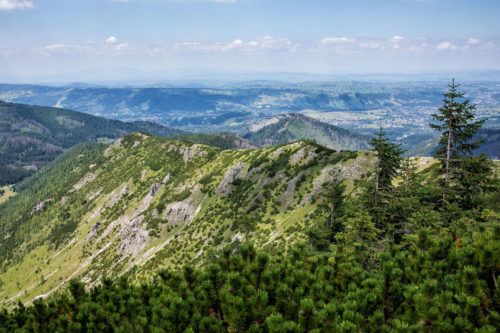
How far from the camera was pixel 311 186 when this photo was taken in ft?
326

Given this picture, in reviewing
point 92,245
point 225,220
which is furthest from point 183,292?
point 92,245

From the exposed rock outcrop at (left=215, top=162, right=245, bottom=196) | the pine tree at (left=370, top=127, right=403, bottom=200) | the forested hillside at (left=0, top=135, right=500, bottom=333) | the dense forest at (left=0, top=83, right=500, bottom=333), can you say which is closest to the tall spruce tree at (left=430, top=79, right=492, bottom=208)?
the forested hillside at (left=0, top=135, right=500, bottom=333)

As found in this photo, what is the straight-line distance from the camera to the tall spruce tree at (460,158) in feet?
153

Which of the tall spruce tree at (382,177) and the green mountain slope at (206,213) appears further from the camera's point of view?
the green mountain slope at (206,213)

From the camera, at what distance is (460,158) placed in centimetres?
4981

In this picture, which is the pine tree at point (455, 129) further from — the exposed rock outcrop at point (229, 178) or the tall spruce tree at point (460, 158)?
the exposed rock outcrop at point (229, 178)

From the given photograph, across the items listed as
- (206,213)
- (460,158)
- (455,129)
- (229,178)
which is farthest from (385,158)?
(229,178)

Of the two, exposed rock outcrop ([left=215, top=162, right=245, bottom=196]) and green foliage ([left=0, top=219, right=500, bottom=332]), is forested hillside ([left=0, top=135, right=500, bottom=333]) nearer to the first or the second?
green foliage ([left=0, top=219, right=500, bottom=332])

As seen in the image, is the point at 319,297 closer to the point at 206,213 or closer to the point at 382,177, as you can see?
the point at 382,177

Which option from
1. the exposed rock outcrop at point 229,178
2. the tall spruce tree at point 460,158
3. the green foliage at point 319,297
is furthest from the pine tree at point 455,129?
the exposed rock outcrop at point 229,178

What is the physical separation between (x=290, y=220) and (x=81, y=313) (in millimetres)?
72197

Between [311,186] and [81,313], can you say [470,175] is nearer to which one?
[81,313]

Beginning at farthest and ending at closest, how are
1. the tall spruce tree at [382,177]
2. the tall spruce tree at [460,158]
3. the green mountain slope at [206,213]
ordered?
1. the green mountain slope at [206,213]
2. the tall spruce tree at [382,177]
3. the tall spruce tree at [460,158]

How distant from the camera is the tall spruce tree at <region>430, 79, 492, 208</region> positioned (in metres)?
46.7
